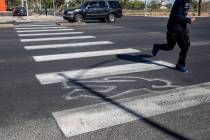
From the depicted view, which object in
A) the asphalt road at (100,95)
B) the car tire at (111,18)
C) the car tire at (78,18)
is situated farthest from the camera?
the car tire at (111,18)

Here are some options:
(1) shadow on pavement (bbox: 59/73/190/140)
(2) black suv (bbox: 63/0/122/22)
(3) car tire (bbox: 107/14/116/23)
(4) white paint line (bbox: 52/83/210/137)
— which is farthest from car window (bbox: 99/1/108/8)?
(4) white paint line (bbox: 52/83/210/137)

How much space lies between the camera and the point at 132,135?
13.8 feet

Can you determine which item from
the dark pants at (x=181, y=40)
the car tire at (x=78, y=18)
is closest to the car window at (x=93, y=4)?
the car tire at (x=78, y=18)

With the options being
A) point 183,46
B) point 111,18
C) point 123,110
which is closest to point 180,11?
point 183,46

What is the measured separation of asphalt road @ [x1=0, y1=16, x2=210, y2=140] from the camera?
4339 millimetres

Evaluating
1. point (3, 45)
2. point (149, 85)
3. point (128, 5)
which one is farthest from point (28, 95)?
point (128, 5)

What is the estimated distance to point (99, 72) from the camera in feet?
25.1

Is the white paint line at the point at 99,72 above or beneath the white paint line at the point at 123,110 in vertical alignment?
above

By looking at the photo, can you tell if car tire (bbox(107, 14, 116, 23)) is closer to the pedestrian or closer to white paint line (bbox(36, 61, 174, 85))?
white paint line (bbox(36, 61, 174, 85))

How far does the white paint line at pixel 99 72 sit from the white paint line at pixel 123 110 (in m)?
1.83

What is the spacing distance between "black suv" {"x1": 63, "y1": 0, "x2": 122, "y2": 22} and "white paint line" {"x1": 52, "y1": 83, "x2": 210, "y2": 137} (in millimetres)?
20481

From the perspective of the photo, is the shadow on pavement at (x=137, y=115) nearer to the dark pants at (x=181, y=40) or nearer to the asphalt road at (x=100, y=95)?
the asphalt road at (x=100, y=95)

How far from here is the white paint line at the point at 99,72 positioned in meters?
7.06

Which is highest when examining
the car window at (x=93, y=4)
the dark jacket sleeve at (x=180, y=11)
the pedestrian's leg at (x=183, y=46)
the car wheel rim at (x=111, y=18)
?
the car window at (x=93, y=4)
